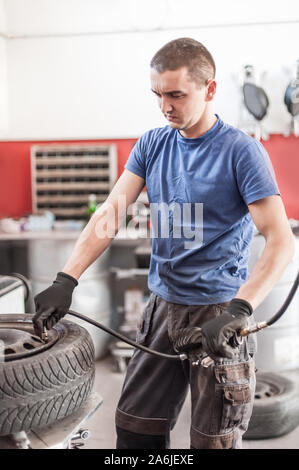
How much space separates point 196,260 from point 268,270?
0.24 metres

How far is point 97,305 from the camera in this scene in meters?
3.54

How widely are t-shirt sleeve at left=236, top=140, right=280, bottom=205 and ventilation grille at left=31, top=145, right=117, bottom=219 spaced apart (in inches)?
97.7

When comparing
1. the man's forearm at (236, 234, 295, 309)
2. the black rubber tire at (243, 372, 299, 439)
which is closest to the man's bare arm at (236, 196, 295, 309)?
the man's forearm at (236, 234, 295, 309)

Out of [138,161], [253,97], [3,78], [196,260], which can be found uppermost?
[3,78]

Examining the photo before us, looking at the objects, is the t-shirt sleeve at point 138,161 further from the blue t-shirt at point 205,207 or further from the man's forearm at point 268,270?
the man's forearm at point 268,270

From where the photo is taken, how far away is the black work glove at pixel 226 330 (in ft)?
4.17

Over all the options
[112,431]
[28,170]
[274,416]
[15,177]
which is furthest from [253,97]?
[112,431]

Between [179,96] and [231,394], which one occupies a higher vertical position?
[179,96]

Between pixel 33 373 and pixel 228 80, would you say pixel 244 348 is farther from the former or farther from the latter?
pixel 228 80

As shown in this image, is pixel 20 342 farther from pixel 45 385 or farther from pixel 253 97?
pixel 253 97

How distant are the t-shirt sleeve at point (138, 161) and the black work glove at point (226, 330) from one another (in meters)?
0.55

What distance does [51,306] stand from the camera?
1.41m

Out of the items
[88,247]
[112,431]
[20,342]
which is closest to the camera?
[20,342]

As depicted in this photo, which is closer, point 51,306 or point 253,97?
point 51,306
